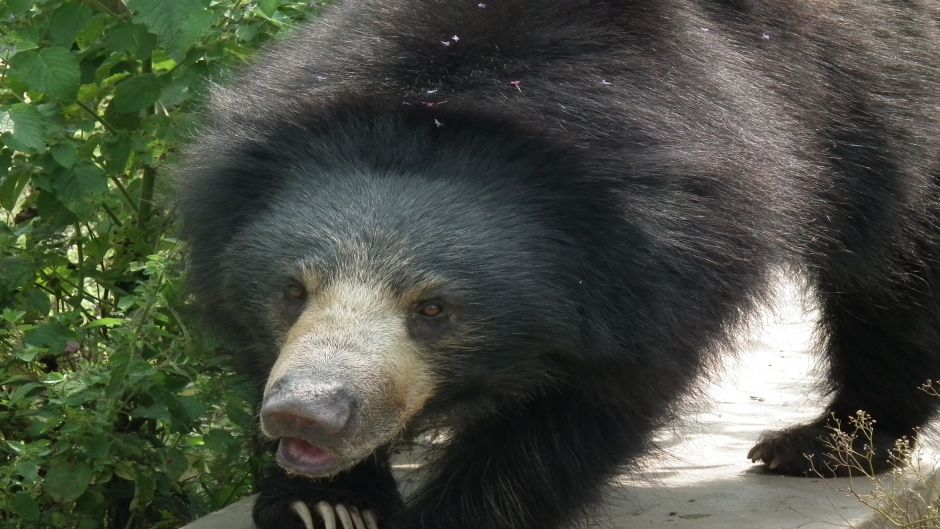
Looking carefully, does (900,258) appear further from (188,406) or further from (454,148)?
(188,406)

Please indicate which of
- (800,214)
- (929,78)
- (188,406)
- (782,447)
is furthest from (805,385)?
(188,406)

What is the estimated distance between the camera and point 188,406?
4648mm

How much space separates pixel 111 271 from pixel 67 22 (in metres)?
1.17

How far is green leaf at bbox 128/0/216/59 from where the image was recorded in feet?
13.4

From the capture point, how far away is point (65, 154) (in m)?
4.59

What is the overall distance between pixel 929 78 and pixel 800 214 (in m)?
0.99

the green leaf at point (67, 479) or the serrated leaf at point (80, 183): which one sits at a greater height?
the serrated leaf at point (80, 183)

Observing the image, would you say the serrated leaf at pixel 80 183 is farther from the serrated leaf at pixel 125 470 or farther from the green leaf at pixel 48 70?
the serrated leaf at pixel 125 470

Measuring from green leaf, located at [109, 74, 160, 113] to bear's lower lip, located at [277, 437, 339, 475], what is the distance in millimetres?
1906

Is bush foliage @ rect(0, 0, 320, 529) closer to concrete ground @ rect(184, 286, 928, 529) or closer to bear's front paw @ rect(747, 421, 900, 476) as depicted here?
concrete ground @ rect(184, 286, 928, 529)

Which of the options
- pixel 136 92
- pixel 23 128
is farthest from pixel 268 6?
pixel 23 128

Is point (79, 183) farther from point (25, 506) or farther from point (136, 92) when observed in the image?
point (25, 506)

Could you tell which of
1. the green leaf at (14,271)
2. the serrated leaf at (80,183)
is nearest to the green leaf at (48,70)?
the serrated leaf at (80,183)

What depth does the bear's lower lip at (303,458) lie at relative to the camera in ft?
10.7
